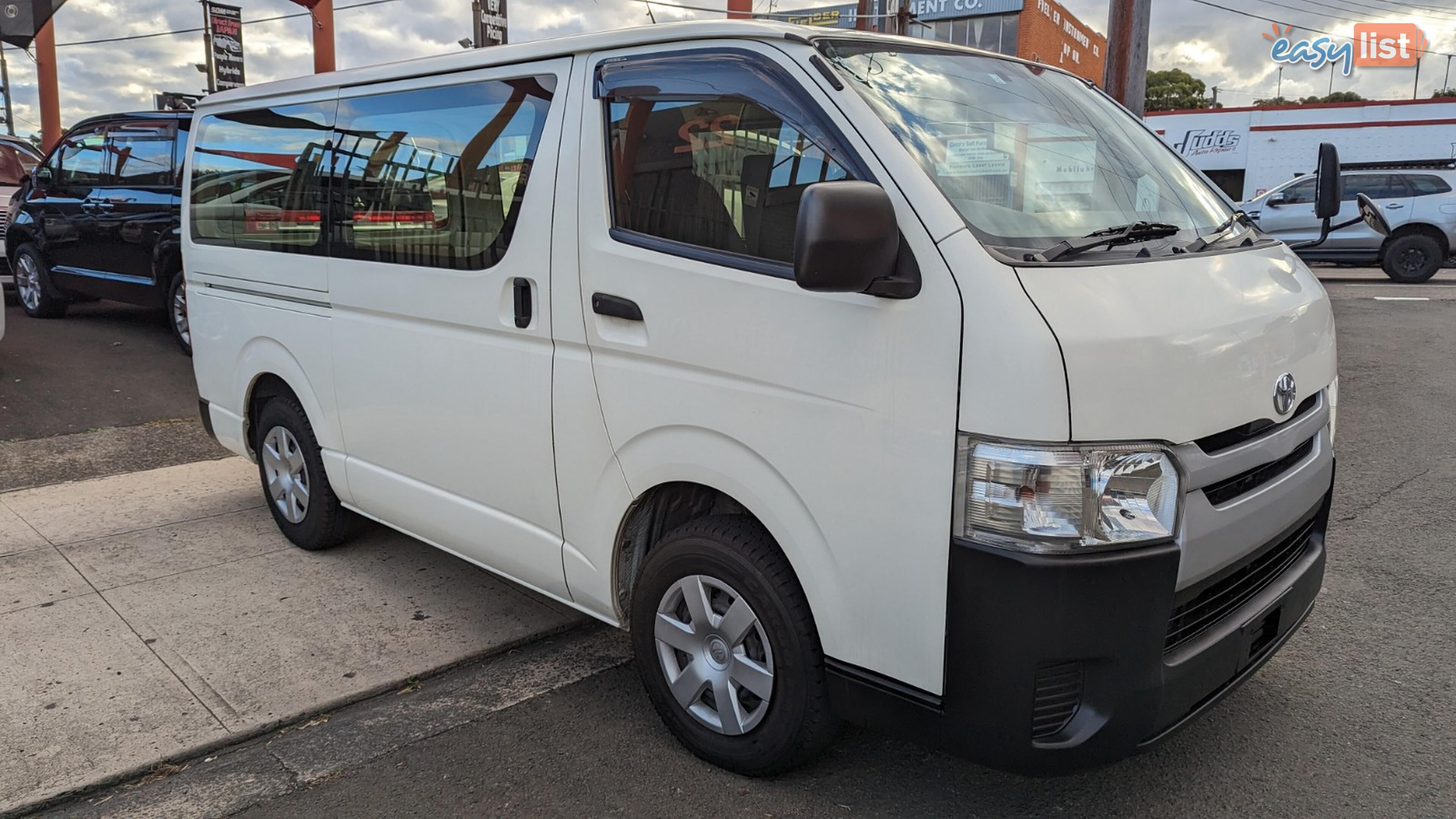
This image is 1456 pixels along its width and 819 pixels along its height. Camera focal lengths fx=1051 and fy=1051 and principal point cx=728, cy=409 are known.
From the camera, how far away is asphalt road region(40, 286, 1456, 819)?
2.88 metres

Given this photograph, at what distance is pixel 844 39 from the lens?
2918 millimetres

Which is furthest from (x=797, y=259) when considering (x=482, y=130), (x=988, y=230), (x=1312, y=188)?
(x=1312, y=188)

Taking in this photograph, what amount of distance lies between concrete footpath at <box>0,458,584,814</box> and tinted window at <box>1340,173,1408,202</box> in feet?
54.7

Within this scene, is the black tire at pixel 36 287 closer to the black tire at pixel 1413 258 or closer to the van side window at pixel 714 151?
the van side window at pixel 714 151

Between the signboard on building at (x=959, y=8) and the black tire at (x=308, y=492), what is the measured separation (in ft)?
92.3

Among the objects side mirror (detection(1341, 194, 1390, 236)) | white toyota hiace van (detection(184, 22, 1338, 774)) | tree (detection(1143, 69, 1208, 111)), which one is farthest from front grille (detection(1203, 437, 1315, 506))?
tree (detection(1143, 69, 1208, 111))

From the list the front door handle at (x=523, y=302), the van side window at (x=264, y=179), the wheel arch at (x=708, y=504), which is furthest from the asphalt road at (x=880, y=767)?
the van side window at (x=264, y=179)

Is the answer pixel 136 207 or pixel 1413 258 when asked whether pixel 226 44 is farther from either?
pixel 1413 258

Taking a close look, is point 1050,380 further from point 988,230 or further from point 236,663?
point 236,663

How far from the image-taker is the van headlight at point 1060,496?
7.41ft

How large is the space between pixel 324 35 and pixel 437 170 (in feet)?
45.6

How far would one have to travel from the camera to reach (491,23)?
17.2 meters

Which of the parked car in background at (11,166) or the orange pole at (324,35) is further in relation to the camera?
the orange pole at (324,35)

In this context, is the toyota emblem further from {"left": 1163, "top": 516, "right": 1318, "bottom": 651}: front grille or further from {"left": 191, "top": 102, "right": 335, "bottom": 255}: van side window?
{"left": 191, "top": 102, "right": 335, "bottom": 255}: van side window
